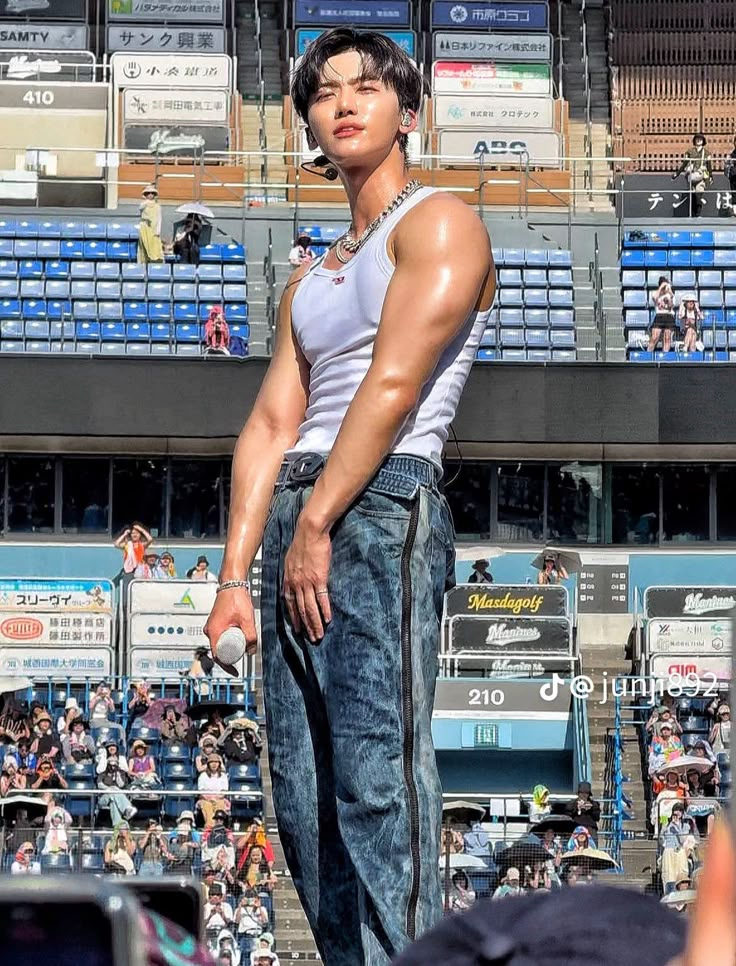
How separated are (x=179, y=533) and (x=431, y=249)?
1838 cm

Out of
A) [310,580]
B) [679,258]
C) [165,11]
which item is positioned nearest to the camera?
[310,580]

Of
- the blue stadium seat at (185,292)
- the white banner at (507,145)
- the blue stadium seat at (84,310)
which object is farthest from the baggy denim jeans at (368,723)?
the white banner at (507,145)

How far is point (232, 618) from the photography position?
3070mm

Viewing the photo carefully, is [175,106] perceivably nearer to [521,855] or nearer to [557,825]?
[557,825]

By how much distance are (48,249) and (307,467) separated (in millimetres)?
18800

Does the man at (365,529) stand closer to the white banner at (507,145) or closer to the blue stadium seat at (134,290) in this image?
the blue stadium seat at (134,290)

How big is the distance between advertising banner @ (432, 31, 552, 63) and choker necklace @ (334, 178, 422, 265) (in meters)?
22.6

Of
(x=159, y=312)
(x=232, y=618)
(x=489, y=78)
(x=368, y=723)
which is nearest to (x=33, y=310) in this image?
(x=159, y=312)

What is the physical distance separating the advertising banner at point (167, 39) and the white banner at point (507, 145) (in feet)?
13.4

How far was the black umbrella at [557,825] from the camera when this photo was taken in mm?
11766

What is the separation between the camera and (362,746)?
9.16 feet

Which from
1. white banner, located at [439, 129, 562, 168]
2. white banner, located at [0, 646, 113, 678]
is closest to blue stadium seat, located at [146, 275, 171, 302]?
white banner, located at [439, 129, 562, 168]

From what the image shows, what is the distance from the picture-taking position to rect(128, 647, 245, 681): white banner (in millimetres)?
17047

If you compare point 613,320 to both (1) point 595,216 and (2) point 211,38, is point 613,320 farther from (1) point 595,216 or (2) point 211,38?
(2) point 211,38
